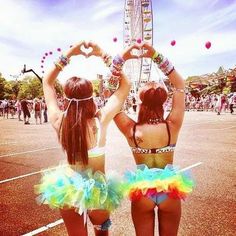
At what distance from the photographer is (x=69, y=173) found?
270 centimetres

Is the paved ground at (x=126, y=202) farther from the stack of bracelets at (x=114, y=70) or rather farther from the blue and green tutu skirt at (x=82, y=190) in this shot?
the stack of bracelets at (x=114, y=70)

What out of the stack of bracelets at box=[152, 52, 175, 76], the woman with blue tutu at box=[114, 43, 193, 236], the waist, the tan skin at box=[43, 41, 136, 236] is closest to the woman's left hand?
the tan skin at box=[43, 41, 136, 236]

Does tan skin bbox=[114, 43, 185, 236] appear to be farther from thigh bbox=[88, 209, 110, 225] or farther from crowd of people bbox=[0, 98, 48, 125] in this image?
crowd of people bbox=[0, 98, 48, 125]

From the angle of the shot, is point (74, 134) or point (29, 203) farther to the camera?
point (29, 203)

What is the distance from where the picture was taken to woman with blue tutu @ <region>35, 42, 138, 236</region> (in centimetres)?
258

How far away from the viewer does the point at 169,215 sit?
2666 millimetres

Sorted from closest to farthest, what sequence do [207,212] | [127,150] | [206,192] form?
[207,212] < [206,192] < [127,150]

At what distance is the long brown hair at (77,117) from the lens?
2.57 metres

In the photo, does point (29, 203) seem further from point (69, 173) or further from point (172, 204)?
point (172, 204)

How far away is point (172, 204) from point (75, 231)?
2.60 ft

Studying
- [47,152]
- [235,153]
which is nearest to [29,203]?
[47,152]

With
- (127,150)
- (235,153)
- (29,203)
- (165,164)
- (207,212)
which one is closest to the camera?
(165,164)

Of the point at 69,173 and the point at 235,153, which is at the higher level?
the point at 69,173

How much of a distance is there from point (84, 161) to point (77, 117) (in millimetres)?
344
